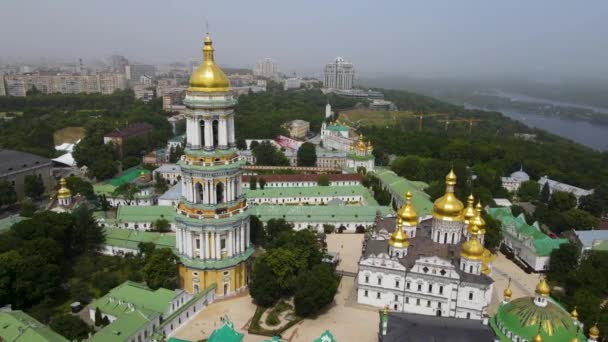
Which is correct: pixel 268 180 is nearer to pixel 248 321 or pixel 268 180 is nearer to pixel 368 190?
pixel 368 190

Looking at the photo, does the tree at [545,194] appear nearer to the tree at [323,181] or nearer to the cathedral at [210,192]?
the tree at [323,181]

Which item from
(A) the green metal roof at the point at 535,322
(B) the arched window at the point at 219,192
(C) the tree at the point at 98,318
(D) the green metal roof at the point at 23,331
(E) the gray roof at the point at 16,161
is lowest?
(C) the tree at the point at 98,318

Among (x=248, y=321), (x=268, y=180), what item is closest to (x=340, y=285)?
(x=248, y=321)

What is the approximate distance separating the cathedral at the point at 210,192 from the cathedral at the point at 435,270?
26.1 ft

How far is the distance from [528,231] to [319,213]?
16887 millimetres

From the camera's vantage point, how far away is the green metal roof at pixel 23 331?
20047 millimetres

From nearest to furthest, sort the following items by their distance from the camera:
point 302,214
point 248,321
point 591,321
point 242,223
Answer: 1. point 591,321
2. point 248,321
3. point 242,223
4. point 302,214

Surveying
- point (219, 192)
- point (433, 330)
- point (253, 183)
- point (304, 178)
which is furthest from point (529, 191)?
point (219, 192)

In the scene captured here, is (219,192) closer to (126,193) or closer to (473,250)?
(473,250)

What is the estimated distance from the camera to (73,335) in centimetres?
2198

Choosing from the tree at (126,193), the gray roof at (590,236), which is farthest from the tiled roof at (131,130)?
the gray roof at (590,236)

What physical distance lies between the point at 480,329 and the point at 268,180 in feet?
107

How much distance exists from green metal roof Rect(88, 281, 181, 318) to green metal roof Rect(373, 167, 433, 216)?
75.7 feet

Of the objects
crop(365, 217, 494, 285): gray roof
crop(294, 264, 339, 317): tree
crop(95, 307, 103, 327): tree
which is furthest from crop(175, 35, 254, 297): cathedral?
crop(365, 217, 494, 285): gray roof
